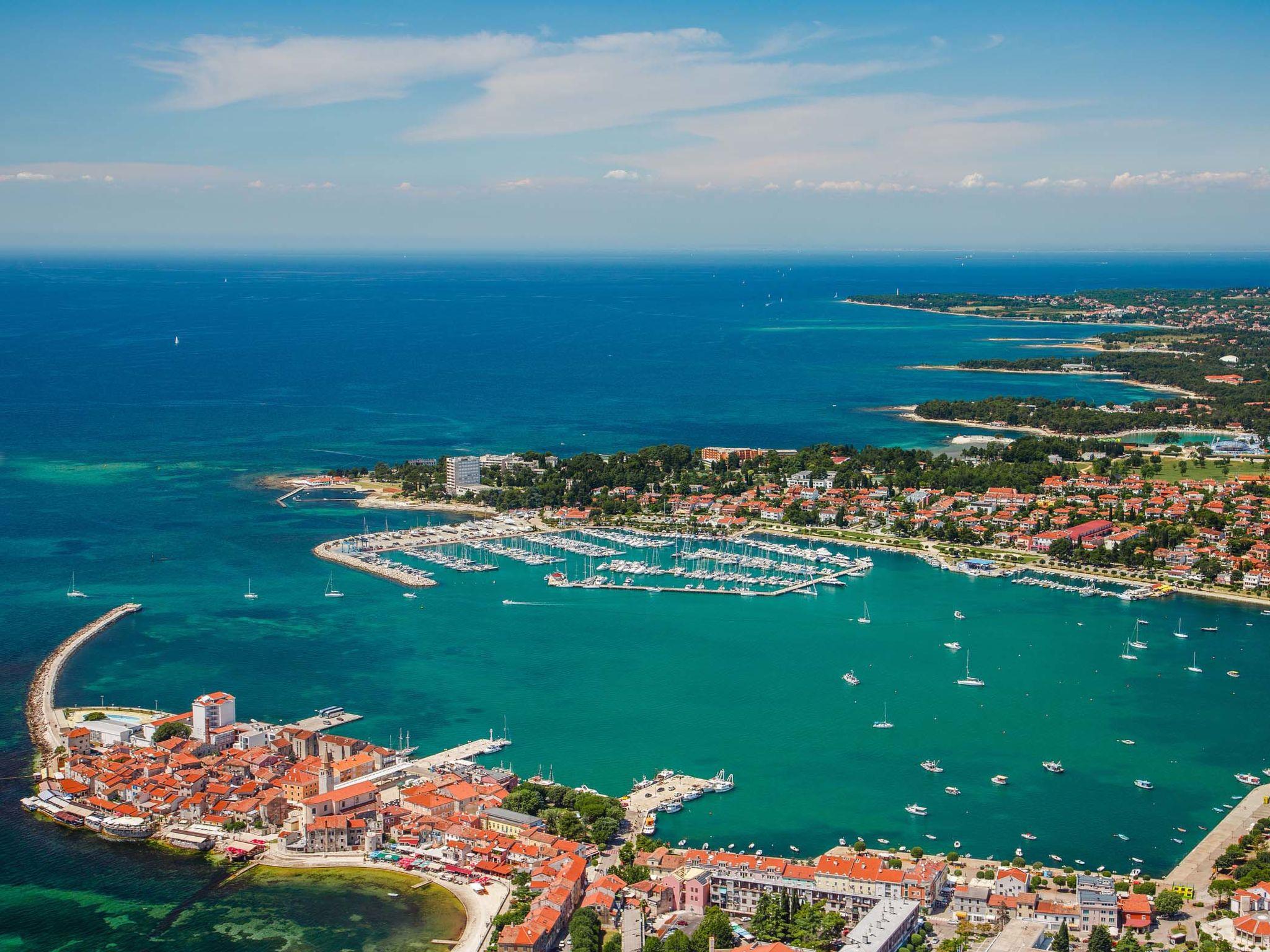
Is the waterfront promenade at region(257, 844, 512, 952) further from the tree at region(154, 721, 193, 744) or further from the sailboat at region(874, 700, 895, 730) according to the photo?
the sailboat at region(874, 700, 895, 730)

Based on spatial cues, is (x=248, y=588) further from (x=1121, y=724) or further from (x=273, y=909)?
(x=1121, y=724)

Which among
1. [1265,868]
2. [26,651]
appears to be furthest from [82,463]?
[1265,868]

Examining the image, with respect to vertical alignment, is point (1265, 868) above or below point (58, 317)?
below

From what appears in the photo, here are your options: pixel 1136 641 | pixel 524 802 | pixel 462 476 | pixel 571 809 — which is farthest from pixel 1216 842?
pixel 462 476

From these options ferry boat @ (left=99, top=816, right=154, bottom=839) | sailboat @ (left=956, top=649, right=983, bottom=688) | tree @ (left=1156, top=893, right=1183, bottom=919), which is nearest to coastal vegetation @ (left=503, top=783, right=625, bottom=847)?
ferry boat @ (left=99, top=816, right=154, bottom=839)

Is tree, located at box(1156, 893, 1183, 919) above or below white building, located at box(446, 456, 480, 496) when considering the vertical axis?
below
